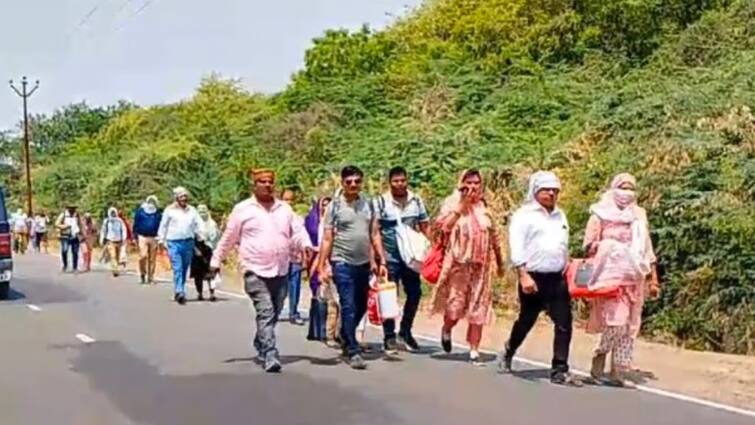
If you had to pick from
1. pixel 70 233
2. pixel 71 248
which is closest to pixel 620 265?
pixel 70 233

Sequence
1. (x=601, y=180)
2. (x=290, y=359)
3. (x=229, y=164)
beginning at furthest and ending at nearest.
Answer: (x=229, y=164), (x=601, y=180), (x=290, y=359)

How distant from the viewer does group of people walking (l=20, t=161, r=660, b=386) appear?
11008 mm

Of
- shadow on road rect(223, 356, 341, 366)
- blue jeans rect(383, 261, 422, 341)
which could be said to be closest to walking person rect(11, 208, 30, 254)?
shadow on road rect(223, 356, 341, 366)

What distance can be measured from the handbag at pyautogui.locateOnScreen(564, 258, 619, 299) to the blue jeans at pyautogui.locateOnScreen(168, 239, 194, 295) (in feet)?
34.3

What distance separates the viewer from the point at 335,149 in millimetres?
33969

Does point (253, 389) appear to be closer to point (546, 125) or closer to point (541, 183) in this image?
point (541, 183)

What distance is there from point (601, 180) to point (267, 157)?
20.1 metres

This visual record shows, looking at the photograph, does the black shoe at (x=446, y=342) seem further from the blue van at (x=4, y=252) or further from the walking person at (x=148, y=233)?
the walking person at (x=148, y=233)

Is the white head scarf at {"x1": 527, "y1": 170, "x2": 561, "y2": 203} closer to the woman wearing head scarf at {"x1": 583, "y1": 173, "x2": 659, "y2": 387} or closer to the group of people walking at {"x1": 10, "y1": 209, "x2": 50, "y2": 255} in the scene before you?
the woman wearing head scarf at {"x1": 583, "y1": 173, "x2": 659, "y2": 387}

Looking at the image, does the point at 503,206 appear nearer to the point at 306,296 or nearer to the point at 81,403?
the point at 306,296

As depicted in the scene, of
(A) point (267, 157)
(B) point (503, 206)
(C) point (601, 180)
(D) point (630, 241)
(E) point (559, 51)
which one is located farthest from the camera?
(A) point (267, 157)

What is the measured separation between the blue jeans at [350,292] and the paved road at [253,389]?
308 mm

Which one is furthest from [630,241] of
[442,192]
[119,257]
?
[119,257]

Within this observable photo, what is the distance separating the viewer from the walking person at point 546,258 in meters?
11.0
